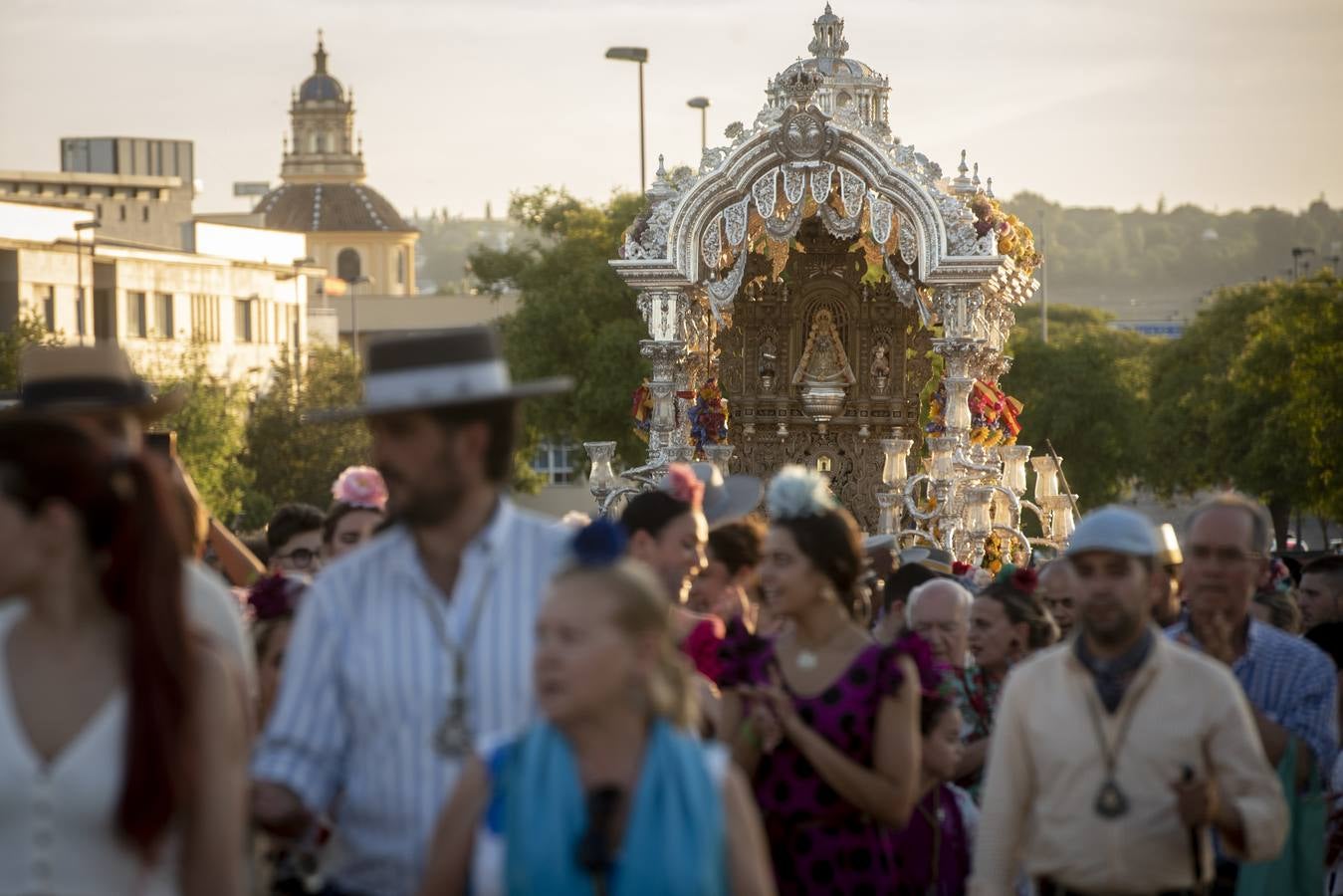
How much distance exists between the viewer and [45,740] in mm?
4234

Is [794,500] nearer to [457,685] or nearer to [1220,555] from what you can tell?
[1220,555]

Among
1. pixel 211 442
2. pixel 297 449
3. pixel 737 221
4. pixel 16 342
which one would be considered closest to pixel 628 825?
pixel 737 221

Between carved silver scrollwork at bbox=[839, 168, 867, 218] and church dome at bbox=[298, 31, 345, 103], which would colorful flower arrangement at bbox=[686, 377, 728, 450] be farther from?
church dome at bbox=[298, 31, 345, 103]

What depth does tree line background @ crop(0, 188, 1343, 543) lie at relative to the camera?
46.9 meters

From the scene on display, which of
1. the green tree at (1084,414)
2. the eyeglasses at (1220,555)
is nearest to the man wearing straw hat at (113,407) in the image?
the eyeglasses at (1220,555)

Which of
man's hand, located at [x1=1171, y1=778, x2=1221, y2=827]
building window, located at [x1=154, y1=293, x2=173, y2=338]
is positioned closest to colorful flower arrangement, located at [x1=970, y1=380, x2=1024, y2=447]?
man's hand, located at [x1=1171, y1=778, x2=1221, y2=827]

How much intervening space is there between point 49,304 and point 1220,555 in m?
56.3

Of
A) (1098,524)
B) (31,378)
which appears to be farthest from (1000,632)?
(31,378)

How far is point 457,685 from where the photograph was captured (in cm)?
477

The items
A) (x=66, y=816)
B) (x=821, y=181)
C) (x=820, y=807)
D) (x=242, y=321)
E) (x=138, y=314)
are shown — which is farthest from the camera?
(x=242, y=321)

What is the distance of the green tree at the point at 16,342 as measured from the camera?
4731cm

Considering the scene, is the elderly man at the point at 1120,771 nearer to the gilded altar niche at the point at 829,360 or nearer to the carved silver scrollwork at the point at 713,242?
the carved silver scrollwork at the point at 713,242

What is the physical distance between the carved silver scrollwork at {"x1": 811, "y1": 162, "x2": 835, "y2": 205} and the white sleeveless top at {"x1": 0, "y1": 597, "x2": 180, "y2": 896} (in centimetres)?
1732

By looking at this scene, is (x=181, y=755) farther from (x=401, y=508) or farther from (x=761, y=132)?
(x=761, y=132)
